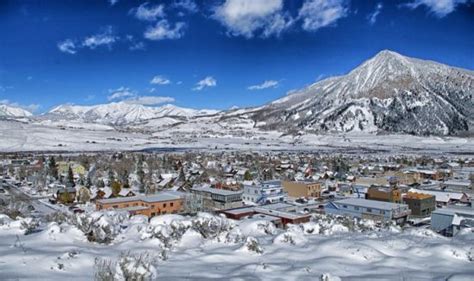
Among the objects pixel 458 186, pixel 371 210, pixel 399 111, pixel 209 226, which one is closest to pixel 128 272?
pixel 209 226

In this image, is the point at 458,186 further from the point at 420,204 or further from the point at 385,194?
the point at 420,204

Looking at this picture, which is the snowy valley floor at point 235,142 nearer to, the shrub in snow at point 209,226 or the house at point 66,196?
the house at point 66,196

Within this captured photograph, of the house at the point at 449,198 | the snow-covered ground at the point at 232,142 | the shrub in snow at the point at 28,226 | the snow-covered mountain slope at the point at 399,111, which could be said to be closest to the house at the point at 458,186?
the house at the point at 449,198

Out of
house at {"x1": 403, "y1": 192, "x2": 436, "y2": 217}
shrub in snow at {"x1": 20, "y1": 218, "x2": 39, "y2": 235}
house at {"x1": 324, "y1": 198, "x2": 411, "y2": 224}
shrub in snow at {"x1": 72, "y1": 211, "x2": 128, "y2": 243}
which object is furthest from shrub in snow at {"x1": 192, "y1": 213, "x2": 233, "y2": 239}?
house at {"x1": 403, "y1": 192, "x2": 436, "y2": 217}

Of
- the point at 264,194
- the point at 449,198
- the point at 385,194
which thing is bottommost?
the point at 449,198

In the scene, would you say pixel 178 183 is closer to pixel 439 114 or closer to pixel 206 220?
pixel 206 220

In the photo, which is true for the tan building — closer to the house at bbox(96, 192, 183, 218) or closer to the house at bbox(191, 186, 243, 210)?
the house at bbox(191, 186, 243, 210)

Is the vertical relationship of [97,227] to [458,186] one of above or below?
above
